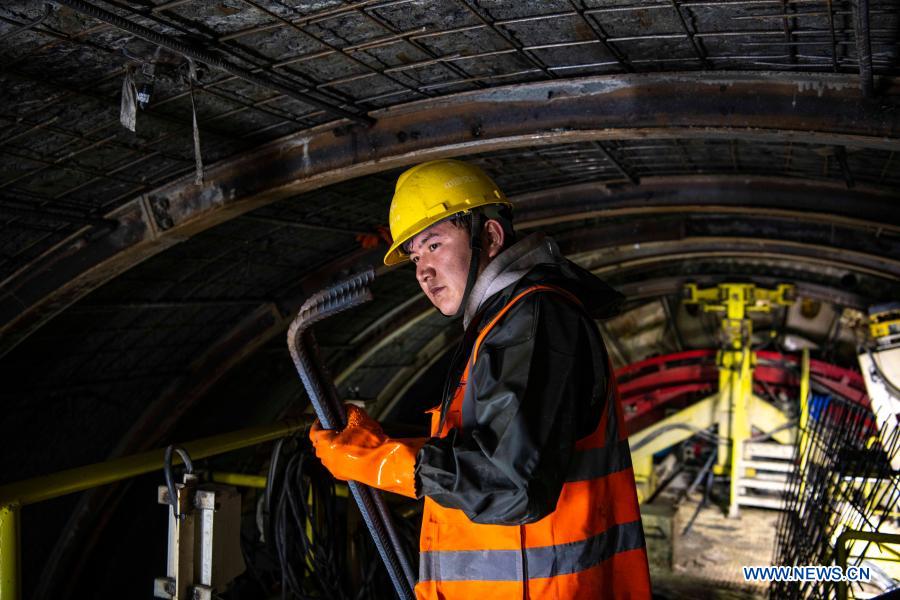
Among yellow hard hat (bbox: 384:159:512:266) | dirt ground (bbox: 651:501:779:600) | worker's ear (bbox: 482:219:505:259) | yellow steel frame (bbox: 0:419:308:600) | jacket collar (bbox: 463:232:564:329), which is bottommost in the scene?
dirt ground (bbox: 651:501:779:600)

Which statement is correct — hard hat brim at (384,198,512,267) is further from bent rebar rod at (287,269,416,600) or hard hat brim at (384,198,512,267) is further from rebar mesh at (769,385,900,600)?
rebar mesh at (769,385,900,600)

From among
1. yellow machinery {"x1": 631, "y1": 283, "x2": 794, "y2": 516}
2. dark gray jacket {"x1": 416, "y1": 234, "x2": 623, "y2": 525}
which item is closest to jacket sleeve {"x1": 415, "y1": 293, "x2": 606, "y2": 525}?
dark gray jacket {"x1": 416, "y1": 234, "x2": 623, "y2": 525}

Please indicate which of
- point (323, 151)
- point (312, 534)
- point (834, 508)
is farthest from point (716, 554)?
point (323, 151)

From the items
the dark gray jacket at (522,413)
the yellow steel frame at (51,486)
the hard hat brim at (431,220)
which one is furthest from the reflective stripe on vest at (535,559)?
the yellow steel frame at (51,486)

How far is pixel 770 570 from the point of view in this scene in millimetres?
6508

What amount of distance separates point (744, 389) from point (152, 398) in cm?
806

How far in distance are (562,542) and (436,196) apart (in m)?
1.38

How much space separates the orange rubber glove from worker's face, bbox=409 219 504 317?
1.71 feet

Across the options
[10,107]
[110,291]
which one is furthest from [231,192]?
[110,291]

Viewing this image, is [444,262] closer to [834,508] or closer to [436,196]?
[436,196]

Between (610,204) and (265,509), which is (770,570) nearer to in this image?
(610,204)

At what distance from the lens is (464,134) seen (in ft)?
15.3

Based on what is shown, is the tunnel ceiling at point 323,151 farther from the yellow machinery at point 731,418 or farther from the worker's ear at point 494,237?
the yellow machinery at point 731,418

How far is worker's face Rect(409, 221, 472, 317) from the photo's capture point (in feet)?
9.04
